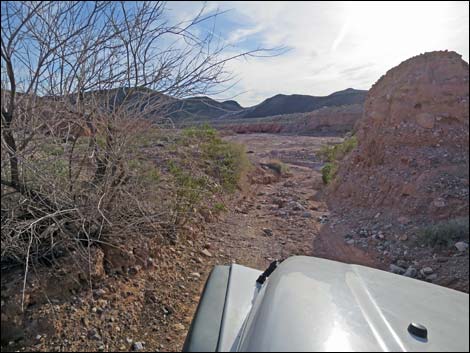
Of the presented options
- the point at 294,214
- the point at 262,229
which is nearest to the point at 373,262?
the point at 262,229

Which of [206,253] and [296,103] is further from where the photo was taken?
[296,103]

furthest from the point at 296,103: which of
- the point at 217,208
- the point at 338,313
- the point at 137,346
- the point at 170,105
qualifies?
the point at 338,313

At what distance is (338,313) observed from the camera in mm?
1188

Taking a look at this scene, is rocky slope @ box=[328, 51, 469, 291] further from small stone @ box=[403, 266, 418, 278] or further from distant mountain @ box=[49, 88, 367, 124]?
distant mountain @ box=[49, 88, 367, 124]

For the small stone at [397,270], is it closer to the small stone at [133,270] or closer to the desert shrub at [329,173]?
the small stone at [133,270]

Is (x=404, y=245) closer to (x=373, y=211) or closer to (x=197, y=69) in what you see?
(x=373, y=211)

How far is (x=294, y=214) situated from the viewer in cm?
634

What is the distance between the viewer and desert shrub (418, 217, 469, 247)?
14.2 ft

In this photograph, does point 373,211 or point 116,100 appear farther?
point 373,211

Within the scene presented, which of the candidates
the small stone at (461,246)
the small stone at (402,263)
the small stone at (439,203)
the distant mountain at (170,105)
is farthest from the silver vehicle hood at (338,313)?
the small stone at (439,203)

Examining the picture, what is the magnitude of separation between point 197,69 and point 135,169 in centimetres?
118

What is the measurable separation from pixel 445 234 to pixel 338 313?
4.06 metres

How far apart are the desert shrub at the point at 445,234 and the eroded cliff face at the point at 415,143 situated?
2.93 feet

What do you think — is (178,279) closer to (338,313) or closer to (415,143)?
(338,313)
